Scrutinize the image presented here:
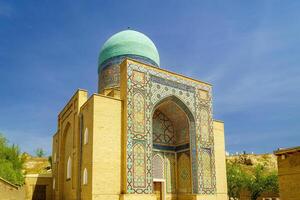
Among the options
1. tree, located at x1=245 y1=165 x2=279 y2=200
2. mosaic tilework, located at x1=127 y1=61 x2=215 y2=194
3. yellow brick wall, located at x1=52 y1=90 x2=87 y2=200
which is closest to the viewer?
mosaic tilework, located at x1=127 y1=61 x2=215 y2=194

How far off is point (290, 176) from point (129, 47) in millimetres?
9695

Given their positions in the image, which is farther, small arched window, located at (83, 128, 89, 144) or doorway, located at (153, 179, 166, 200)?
doorway, located at (153, 179, 166, 200)

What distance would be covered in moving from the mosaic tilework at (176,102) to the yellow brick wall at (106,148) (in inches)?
15.8

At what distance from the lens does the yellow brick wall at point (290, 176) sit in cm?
812

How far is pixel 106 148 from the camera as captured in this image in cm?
1067

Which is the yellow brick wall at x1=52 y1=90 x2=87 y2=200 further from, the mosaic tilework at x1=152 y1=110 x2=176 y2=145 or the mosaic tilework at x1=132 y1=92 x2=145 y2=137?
the mosaic tilework at x1=152 y1=110 x2=176 y2=145

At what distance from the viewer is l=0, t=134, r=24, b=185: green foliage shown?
550 inches

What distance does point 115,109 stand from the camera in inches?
443

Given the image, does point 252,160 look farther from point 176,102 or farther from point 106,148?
point 106,148

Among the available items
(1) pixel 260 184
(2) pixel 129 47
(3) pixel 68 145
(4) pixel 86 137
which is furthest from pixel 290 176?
(1) pixel 260 184

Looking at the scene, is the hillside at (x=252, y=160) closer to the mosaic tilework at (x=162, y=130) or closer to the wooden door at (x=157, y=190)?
the mosaic tilework at (x=162, y=130)

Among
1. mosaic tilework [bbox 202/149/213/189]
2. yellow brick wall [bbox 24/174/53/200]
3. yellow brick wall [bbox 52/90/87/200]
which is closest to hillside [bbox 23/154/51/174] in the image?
yellow brick wall [bbox 24/174/53/200]

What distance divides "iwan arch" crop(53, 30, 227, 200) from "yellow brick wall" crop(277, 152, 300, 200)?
454 centimetres

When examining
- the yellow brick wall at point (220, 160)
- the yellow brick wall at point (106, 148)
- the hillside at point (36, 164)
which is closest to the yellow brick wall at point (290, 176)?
the yellow brick wall at point (106, 148)
